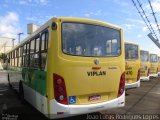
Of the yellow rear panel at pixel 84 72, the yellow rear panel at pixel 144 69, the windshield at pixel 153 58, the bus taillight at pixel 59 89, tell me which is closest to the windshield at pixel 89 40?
the yellow rear panel at pixel 84 72

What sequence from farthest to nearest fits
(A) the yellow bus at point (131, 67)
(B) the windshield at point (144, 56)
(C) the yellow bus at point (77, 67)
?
(B) the windshield at point (144, 56)
(A) the yellow bus at point (131, 67)
(C) the yellow bus at point (77, 67)

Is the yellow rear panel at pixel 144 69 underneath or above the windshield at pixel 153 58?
underneath

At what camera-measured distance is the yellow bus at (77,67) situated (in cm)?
729

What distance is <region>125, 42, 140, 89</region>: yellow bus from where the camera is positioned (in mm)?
13641

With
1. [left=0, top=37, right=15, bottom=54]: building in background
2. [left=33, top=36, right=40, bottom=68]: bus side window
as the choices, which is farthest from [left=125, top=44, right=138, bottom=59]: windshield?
[left=0, top=37, right=15, bottom=54]: building in background

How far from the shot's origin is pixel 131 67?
13.9 meters

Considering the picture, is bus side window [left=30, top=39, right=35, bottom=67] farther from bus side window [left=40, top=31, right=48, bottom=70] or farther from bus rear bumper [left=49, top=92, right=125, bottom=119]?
bus rear bumper [left=49, top=92, right=125, bottom=119]

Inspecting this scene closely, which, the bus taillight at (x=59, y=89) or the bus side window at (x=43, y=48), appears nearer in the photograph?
the bus taillight at (x=59, y=89)

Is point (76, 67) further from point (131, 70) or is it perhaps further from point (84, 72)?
point (131, 70)

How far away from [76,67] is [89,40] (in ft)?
3.01

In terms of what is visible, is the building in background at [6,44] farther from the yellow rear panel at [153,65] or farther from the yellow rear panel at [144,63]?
the yellow rear panel at [144,63]

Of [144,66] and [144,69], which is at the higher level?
[144,66]

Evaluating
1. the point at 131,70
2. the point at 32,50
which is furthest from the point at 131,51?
the point at 32,50

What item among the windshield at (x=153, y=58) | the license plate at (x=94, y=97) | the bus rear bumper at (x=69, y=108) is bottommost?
the bus rear bumper at (x=69, y=108)
